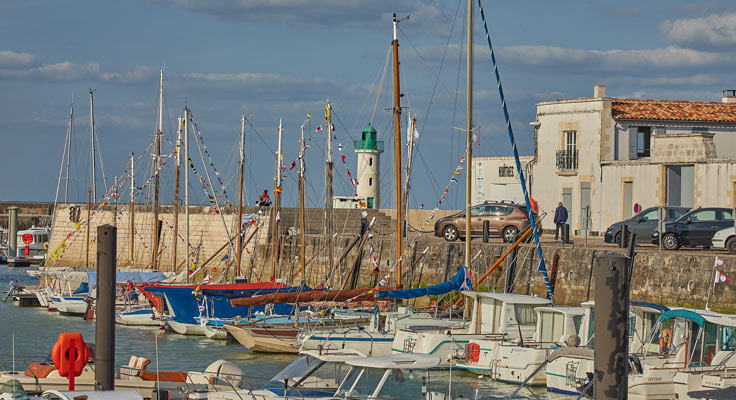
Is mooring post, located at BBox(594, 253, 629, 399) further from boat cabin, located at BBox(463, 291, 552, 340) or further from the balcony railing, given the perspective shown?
the balcony railing

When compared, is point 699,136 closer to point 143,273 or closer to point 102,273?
point 143,273

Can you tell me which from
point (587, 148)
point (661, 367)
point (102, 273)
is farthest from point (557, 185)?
point (102, 273)

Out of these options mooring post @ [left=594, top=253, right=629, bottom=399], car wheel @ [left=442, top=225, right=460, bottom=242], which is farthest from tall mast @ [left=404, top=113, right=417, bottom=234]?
mooring post @ [left=594, top=253, right=629, bottom=399]

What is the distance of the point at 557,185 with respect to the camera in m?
44.9

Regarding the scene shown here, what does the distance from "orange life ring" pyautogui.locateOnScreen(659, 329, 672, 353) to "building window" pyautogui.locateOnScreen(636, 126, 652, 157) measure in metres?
24.0

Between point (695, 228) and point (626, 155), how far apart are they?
13094mm

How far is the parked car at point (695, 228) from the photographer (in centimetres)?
3042

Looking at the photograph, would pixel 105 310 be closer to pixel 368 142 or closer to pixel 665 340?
pixel 665 340

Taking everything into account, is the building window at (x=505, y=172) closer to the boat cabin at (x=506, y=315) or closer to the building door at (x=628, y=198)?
the building door at (x=628, y=198)

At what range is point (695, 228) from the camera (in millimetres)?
30531

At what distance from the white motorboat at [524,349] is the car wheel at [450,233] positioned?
484 inches

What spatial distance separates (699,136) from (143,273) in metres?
22.0

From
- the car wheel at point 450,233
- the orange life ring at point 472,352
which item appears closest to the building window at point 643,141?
Answer: the car wheel at point 450,233

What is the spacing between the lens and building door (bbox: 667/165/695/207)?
130ft
